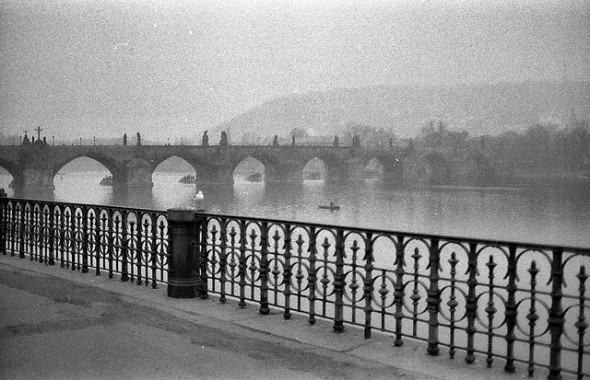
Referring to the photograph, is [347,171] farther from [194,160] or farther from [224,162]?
[194,160]

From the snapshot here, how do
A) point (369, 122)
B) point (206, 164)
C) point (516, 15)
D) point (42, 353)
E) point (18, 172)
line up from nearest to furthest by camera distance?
point (42, 353) → point (516, 15) → point (18, 172) → point (206, 164) → point (369, 122)

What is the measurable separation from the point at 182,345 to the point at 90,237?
4316 mm

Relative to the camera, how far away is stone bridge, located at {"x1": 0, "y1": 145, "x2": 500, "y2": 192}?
6216cm

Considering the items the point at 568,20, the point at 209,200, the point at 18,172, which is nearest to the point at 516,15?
the point at 568,20

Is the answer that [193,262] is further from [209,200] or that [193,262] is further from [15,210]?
[209,200]

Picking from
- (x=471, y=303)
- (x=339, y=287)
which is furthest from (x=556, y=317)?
(x=339, y=287)

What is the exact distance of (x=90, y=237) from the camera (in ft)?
28.5

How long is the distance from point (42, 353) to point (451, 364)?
3.06 meters

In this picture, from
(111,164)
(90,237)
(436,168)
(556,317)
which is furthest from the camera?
(436,168)

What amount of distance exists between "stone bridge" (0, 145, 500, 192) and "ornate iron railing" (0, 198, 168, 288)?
51.1 meters

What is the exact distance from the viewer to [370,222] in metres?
37.8

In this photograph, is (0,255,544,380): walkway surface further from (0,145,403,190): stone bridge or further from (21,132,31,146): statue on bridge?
(21,132,31,146): statue on bridge

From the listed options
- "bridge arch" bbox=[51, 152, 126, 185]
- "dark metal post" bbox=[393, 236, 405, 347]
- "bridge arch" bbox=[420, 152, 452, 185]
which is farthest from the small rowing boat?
"dark metal post" bbox=[393, 236, 405, 347]

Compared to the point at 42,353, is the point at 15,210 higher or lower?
higher
